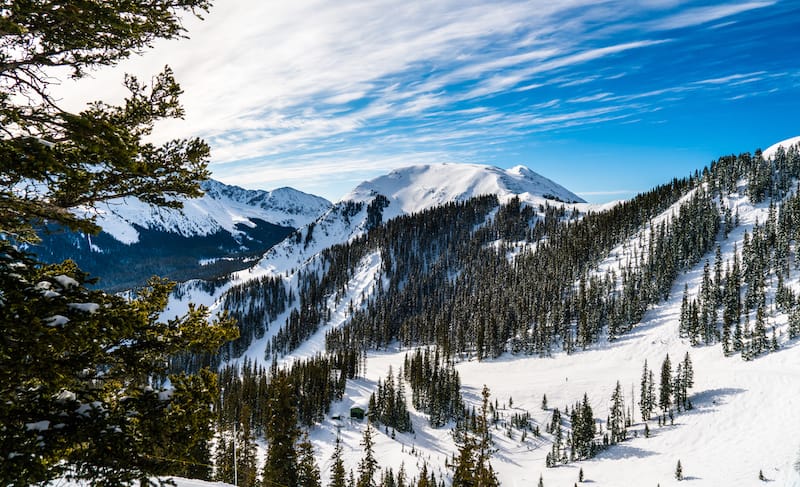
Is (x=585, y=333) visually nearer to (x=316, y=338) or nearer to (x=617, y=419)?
(x=617, y=419)

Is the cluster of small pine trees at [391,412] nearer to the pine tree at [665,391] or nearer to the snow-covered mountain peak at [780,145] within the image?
the pine tree at [665,391]

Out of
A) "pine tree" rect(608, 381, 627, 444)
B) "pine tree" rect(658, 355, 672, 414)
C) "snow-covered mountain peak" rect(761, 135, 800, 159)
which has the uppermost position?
"snow-covered mountain peak" rect(761, 135, 800, 159)

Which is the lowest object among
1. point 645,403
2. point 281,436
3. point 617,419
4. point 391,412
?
point 617,419

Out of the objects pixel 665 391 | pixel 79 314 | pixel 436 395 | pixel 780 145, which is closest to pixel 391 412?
pixel 436 395

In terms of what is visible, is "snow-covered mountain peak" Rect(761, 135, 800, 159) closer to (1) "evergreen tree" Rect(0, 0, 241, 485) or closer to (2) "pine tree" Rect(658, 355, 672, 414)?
(2) "pine tree" Rect(658, 355, 672, 414)

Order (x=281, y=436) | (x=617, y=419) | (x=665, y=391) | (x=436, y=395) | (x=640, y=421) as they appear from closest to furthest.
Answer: (x=281, y=436)
(x=617, y=419)
(x=665, y=391)
(x=640, y=421)
(x=436, y=395)

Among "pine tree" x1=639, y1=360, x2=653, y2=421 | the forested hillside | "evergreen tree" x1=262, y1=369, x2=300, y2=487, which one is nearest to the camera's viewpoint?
"evergreen tree" x1=262, y1=369, x2=300, y2=487

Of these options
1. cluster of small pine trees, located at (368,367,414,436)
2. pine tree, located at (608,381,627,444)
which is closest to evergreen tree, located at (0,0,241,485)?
cluster of small pine trees, located at (368,367,414,436)

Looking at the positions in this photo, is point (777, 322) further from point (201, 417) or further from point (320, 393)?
point (201, 417)

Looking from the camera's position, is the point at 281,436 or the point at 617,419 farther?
the point at 617,419

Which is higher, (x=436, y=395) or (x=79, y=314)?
(x=79, y=314)

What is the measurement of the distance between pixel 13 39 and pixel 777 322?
492ft

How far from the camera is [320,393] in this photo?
99750mm

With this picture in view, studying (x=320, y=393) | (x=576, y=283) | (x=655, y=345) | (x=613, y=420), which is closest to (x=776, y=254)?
(x=655, y=345)
